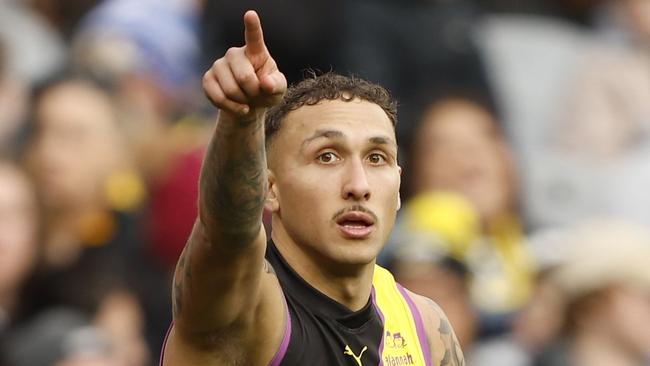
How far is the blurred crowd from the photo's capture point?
9227 mm

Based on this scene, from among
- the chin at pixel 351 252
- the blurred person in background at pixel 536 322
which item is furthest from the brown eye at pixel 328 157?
the blurred person in background at pixel 536 322

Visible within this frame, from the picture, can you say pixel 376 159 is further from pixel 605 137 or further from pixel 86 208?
pixel 605 137

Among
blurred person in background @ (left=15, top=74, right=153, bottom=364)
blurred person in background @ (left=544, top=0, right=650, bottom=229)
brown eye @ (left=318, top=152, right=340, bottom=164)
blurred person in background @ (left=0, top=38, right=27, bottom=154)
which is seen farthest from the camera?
blurred person in background @ (left=544, top=0, right=650, bottom=229)

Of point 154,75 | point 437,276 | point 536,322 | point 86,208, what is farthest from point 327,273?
point 154,75

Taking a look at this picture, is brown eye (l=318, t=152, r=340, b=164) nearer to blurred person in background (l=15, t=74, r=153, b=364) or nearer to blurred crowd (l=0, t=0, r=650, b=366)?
blurred crowd (l=0, t=0, r=650, b=366)

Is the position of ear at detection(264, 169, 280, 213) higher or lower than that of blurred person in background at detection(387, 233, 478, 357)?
lower

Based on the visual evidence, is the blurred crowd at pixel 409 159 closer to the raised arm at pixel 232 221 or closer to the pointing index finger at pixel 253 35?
the raised arm at pixel 232 221

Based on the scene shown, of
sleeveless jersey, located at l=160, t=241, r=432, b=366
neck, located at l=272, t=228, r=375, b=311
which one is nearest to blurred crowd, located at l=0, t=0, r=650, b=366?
sleeveless jersey, located at l=160, t=241, r=432, b=366

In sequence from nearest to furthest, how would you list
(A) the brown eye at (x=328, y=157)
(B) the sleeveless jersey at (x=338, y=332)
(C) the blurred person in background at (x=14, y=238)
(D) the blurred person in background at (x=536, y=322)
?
1. (B) the sleeveless jersey at (x=338, y=332)
2. (A) the brown eye at (x=328, y=157)
3. (C) the blurred person in background at (x=14, y=238)
4. (D) the blurred person in background at (x=536, y=322)

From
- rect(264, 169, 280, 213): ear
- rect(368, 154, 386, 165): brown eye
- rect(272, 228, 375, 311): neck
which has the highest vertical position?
rect(368, 154, 386, 165): brown eye

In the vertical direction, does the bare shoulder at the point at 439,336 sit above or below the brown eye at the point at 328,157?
below

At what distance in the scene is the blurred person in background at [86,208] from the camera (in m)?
9.17

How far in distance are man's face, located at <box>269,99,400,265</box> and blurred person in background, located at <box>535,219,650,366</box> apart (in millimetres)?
4422

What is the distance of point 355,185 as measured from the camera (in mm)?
5164
